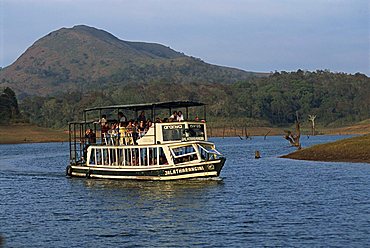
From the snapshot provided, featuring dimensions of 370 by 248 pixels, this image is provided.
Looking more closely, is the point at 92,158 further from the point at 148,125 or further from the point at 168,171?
the point at 168,171

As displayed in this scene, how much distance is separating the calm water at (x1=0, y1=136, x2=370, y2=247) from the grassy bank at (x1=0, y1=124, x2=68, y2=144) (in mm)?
128382

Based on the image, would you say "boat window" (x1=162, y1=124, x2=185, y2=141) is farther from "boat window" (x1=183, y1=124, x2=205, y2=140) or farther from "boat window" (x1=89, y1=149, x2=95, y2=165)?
"boat window" (x1=89, y1=149, x2=95, y2=165)

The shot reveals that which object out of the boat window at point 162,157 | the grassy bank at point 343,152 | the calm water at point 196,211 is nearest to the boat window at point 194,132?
the boat window at point 162,157

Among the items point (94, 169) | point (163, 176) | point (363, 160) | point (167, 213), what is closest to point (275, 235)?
point (167, 213)

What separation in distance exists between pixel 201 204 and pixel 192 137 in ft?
37.9

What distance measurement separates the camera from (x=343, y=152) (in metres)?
72.6

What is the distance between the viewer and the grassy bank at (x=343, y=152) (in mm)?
69688

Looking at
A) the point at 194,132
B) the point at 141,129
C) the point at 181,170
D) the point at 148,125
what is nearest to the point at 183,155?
the point at 181,170

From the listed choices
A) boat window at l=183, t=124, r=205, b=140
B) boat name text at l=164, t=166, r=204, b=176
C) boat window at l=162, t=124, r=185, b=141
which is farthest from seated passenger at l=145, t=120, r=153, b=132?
boat name text at l=164, t=166, r=204, b=176

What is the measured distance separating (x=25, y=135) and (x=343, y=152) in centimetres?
13113

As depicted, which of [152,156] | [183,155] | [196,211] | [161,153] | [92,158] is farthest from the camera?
[92,158]

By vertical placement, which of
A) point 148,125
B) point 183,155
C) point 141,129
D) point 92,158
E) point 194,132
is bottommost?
point 92,158

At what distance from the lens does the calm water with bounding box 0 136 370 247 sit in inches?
1230

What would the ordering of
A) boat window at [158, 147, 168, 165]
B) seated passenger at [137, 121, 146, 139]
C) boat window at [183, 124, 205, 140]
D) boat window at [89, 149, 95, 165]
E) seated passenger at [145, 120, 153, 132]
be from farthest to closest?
boat window at [89, 149, 95, 165], seated passenger at [137, 121, 146, 139], seated passenger at [145, 120, 153, 132], boat window at [158, 147, 168, 165], boat window at [183, 124, 205, 140]
